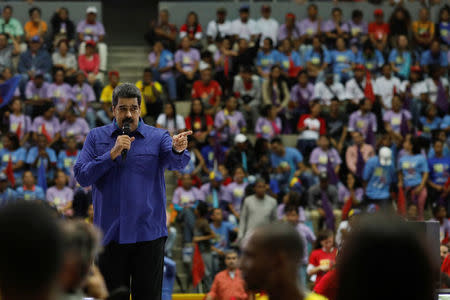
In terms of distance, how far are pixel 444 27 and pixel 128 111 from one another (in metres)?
14.1

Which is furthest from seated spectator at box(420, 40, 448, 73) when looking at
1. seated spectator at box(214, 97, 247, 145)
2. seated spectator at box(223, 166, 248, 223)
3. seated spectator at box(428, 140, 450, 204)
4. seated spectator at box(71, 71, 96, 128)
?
seated spectator at box(71, 71, 96, 128)

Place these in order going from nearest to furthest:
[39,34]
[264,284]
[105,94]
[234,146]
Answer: [264,284] → [234,146] → [105,94] → [39,34]

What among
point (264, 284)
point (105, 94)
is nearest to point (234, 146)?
point (105, 94)

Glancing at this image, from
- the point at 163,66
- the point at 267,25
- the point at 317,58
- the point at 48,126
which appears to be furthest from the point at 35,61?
the point at 317,58

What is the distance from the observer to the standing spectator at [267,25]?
1767cm

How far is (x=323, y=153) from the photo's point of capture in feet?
47.1

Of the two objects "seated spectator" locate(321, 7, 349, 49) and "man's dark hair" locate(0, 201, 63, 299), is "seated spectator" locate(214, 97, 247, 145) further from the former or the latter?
"man's dark hair" locate(0, 201, 63, 299)

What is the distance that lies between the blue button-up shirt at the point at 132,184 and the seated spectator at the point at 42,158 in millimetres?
8590

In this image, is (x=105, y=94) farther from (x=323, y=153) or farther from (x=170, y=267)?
(x=170, y=267)

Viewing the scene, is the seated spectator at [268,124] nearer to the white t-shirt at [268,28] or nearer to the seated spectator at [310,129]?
the seated spectator at [310,129]

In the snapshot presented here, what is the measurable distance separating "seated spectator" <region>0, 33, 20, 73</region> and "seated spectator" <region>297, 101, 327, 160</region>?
5.92m

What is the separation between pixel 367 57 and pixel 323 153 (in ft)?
12.5

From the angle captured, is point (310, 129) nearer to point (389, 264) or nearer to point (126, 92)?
point (126, 92)

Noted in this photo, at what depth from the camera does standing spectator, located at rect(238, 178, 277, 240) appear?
1214cm
